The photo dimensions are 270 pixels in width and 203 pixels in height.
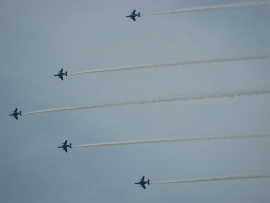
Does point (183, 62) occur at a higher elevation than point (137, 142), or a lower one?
higher

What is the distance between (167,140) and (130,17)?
28.7m

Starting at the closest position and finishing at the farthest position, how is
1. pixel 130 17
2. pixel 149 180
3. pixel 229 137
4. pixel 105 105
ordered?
1. pixel 229 137
2. pixel 105 105
3. pixel 130 17
4. pixel 149 180

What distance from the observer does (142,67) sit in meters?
68.1

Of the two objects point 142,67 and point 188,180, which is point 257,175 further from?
point 142,67

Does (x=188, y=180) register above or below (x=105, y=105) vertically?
below

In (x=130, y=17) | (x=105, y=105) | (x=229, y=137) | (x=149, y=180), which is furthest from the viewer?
(x=149, y=180)

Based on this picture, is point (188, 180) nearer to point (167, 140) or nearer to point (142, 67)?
point (167, 140)

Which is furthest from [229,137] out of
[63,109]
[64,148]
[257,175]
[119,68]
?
[64,148]

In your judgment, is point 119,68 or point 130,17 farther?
point 130,17

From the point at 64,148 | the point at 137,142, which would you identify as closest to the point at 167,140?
the point at 137,142

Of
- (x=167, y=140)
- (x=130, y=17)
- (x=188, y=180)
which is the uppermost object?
(x=130, y=17)

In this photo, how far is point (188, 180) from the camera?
226 ft

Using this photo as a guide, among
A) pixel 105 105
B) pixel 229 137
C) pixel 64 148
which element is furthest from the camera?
pixel 64 148

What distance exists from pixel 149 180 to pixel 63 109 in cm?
2653
